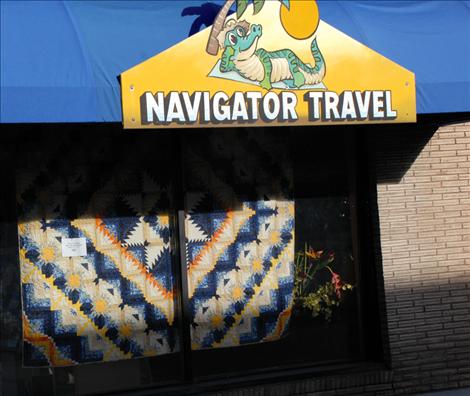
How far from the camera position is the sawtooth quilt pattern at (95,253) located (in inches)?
302

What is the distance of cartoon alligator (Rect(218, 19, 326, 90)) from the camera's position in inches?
277

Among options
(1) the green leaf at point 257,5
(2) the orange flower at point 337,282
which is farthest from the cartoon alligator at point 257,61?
(2) the orange flower at point 337,282

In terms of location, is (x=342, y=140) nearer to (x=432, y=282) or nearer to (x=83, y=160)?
(x=432, y=282)

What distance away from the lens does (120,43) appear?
701cm

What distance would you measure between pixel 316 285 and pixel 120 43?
133 inches

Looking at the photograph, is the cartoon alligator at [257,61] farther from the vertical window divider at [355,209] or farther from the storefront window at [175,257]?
the vertical window divider at [355,209]

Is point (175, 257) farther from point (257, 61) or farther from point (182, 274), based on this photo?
point (257, 61)

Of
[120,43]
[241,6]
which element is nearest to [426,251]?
[241,6]

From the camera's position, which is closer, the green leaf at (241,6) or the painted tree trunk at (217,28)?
the painted tree trunk at (217,28)

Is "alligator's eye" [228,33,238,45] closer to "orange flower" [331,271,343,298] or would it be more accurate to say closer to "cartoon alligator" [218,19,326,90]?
"cartoon alligator" [218,19,326,90]

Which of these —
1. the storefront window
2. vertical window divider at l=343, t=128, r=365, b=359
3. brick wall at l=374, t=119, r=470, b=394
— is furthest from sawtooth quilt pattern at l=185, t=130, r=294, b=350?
brick wall at l=374, t=119, r=470, b=394

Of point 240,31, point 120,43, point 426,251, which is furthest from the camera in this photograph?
point 426,251

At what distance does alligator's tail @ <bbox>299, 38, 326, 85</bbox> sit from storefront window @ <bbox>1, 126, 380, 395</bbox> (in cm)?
140

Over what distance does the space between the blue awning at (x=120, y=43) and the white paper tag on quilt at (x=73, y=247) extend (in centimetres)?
159
